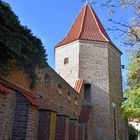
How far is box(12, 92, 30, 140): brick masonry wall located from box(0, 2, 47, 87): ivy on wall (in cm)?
124

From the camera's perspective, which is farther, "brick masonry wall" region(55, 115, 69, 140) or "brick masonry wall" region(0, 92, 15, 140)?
"brick masonry wall" region(55, 115, 69, 140)

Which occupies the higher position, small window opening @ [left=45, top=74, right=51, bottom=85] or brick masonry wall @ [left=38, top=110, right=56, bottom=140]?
small window opening @ [left=45, top=74, right=51, bottom=85]

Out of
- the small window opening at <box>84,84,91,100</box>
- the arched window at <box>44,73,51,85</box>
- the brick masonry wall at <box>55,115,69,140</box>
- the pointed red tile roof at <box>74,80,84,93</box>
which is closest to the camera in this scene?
the brick masonry wall at <box>55,115,69,140</box>

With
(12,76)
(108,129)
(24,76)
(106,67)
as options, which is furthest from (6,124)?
(106,67)

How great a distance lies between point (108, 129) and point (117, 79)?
577 cm

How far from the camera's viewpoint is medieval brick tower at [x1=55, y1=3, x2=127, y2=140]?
80.5 ft

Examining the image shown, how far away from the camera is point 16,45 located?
27.2ft

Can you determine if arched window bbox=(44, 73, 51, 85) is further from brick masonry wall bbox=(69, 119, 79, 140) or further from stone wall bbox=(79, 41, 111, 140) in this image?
stone wall bbox=(79, 41, 111, 140)

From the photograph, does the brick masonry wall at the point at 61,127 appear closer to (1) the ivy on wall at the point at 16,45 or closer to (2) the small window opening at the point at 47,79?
(1) the ivy on wall at the point at 16,45

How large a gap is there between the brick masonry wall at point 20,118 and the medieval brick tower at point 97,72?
16347 mm

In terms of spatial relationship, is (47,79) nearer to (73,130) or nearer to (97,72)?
(73,130)

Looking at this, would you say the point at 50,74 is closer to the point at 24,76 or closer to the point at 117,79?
the point at 24,76

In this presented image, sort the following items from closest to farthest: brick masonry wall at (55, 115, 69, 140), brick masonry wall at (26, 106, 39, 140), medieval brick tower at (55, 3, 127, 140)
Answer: brick masonry wall at (26, 106, 39, 140) → brick masonry wall at (55, 115, 69, 140) → medieval brick tower at (55, 3, 127, 140)

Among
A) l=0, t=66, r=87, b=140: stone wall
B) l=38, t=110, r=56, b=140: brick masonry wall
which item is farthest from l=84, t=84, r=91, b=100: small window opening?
l=38, t=110, r=56, b=140: brick masonry wall
